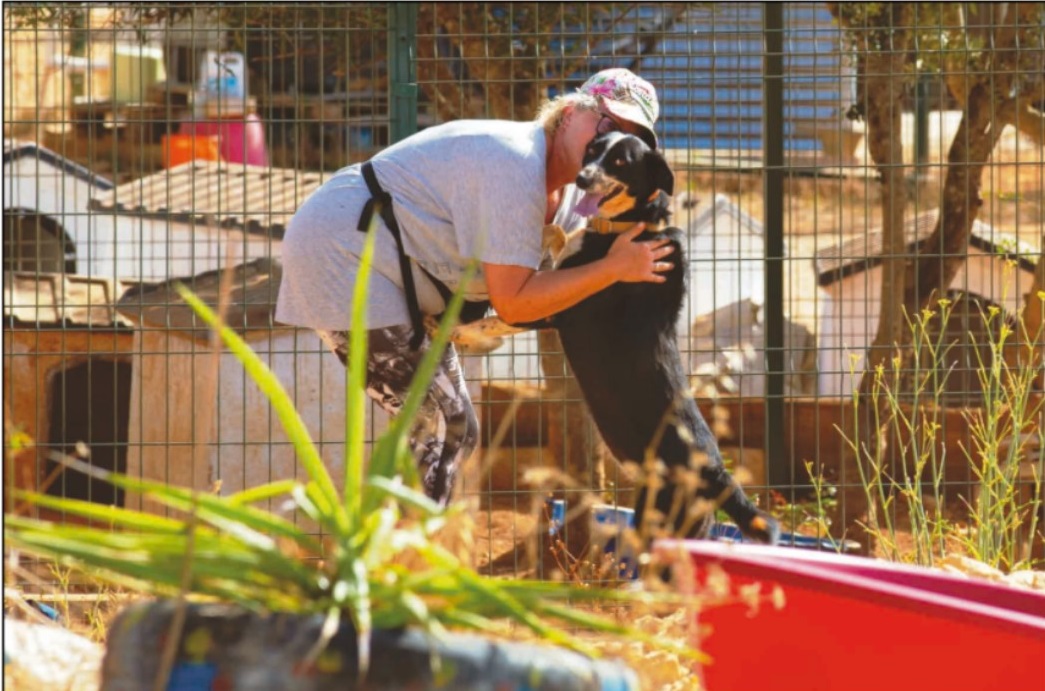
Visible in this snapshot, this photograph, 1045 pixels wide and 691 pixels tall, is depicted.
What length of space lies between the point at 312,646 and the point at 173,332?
4.22 meters

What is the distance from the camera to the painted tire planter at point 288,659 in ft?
4.49

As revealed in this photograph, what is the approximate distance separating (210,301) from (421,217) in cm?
294

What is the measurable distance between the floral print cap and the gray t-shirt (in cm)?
16

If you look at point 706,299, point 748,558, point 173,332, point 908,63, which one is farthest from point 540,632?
point 706,299

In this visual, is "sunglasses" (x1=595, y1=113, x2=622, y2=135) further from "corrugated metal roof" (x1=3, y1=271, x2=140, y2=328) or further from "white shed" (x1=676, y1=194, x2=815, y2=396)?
"corrugated metal roof" (x1=3, y1=271, x2=140, y2=328)

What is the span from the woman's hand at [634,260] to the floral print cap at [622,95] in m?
0.26

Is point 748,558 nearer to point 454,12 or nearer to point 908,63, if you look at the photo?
point 454,12

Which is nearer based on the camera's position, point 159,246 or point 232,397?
point 232,397

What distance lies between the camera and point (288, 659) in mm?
1366

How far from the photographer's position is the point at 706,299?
9305 millimetres

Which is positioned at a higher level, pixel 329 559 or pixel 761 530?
pixel 329 559

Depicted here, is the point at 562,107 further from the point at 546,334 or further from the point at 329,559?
the point at 546,334

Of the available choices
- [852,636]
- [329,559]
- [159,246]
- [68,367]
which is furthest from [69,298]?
[329,559]

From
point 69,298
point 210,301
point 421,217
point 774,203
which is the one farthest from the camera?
point 69,298
